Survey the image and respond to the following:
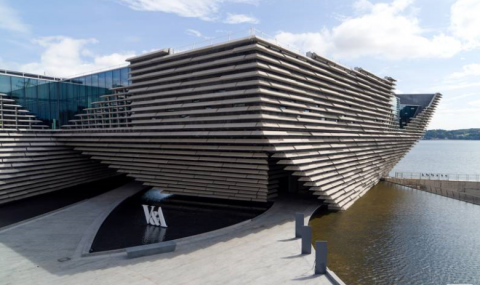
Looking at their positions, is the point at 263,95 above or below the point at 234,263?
above

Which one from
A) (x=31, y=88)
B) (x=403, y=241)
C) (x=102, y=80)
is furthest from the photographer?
(x=31, y=88)

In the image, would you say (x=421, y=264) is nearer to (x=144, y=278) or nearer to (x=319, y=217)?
(x=319, y=217)

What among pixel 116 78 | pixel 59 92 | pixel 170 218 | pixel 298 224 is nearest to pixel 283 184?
pixel 170 218

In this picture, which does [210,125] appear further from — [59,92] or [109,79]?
[59,92]

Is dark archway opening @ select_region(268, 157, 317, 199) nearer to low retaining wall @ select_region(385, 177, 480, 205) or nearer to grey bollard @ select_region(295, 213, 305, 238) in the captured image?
grey bollard @ select_region(295, 213, 305, 238)

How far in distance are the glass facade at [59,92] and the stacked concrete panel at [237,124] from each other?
1.70 m

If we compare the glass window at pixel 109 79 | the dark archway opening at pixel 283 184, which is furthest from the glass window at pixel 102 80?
the dark archway opening at pixel 283 184

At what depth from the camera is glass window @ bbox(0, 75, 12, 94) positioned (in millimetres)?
27594

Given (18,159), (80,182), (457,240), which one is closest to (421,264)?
(457,240)

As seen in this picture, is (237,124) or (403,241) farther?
(237,124)

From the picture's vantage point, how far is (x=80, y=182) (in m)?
32.2

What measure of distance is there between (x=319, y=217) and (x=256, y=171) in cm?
523

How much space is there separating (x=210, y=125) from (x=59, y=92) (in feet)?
66.0

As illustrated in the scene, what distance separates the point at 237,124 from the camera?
18797 millimetres
